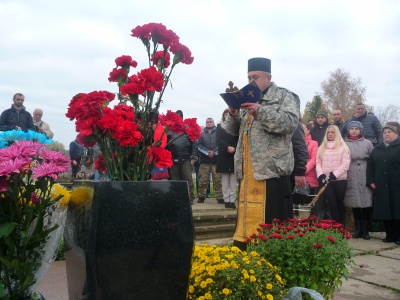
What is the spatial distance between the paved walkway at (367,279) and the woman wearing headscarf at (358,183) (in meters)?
1.16

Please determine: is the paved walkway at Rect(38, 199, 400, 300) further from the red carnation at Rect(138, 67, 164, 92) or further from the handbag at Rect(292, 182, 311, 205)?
the red carnation at Rect(138, 67, 164, 92)

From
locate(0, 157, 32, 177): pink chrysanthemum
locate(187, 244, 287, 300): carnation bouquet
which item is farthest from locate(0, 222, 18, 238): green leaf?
locate(187, 244, 287, 300): carnation bouquet

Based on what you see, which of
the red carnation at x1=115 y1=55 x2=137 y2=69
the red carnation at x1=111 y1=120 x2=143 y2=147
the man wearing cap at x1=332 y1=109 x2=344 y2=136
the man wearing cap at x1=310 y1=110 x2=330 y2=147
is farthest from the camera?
the man wearing cap at x1=332 y1=109 x2=344 y2=136

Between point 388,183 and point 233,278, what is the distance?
5.11 meters

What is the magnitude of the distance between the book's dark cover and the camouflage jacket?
0.39 feet

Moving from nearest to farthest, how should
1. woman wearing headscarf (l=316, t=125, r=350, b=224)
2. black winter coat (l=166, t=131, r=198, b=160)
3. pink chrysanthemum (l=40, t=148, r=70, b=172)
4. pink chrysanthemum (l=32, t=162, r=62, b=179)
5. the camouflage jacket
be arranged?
pink chrysanthemum (l=32, t=162, r=62, b=179)
pink chrysanthemum (l=40, t=148, r=70, b=172)
the camouflage jacket
woman wearing headscarf (l=316, t=125, r=350, b=224)
black winter coat (l=166, t=131, r=198, b=160)

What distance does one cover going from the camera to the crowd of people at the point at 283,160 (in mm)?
3775

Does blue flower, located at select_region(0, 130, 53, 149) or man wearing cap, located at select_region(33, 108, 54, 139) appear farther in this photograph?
man wearing cap, located at select_region(33, 108, 54, 139)

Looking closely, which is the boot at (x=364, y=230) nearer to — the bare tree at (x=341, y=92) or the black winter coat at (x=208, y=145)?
the black winter coat at (x=208, y=145)

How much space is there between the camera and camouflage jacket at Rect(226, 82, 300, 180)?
3594 mm

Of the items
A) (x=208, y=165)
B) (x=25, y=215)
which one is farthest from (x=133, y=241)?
(x=208, y=165)

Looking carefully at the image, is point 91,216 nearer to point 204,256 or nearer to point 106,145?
point 106,145

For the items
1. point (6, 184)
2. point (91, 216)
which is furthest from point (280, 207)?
point (6, 184)

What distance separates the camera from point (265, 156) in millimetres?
3746
